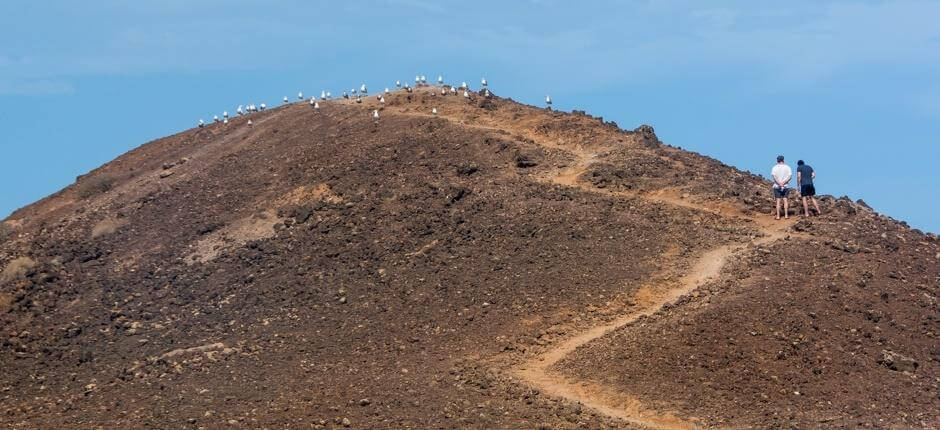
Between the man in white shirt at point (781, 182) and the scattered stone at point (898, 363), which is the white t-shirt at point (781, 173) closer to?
the man in white shirt at point (781, 182)

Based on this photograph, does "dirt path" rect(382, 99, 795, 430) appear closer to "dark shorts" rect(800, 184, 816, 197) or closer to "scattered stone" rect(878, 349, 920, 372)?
"dark shorts" rect(800, 184, 816, 197)

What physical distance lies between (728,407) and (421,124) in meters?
15.9

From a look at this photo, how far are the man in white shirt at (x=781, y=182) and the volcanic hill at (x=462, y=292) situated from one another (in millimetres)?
560

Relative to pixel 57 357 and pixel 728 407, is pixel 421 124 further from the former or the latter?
pixel 728 407

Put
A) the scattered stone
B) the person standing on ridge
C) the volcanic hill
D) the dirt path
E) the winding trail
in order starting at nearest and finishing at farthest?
the winding trail → the dirt path → the volcanic hill → the scattered stone → the person standing on ridge

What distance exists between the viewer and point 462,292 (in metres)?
23.7

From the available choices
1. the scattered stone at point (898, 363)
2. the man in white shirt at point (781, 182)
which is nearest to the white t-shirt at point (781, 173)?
the man in white shirt at point (781, 182)

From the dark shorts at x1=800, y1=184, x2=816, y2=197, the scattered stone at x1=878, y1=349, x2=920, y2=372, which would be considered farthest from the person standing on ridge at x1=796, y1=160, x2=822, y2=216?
the scattered stone at x1=878, y1=349, x2=920, y2=372

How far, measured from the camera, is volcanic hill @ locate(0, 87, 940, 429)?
19438 millimetres

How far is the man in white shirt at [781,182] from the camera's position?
85.7 ft

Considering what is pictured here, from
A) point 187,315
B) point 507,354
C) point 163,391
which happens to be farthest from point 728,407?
point 187,315

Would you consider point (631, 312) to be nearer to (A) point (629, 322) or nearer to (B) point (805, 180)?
(A) point (629, 322)

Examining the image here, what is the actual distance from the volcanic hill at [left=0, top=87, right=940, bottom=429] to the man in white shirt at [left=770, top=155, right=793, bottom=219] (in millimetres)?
560

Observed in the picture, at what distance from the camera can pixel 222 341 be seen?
23.4 metres
